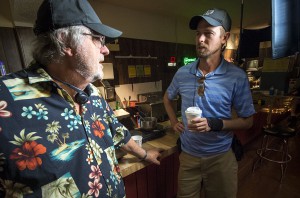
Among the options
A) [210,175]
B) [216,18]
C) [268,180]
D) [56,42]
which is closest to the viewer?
[56,42]

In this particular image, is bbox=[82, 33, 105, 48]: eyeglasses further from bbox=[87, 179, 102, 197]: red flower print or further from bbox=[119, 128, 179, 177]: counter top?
bbox=[119, 128, 179, 177]: counter top

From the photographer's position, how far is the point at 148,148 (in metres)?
1.45

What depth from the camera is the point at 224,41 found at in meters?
1.34

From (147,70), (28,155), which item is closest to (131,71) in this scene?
(147,70)

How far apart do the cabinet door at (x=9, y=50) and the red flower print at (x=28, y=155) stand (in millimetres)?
2058

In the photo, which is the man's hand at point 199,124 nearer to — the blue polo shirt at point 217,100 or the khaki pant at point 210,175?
the blue polo shirt at point 217,100

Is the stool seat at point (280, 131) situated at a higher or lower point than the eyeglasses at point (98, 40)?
lower

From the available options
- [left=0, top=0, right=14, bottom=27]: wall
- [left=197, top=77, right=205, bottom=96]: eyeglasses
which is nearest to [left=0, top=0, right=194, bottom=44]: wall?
[left=0, top=0, right=14, bottom=27]: wall

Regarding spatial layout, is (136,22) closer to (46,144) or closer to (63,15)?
(63,15)

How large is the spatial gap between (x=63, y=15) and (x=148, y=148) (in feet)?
3.61

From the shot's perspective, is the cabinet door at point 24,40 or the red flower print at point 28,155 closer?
the red flower print at point 28,155

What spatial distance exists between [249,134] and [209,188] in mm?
2645

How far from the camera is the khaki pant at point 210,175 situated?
4.32ft

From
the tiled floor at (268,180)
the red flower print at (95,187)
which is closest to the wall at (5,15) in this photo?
the red flower print at (95,187)
